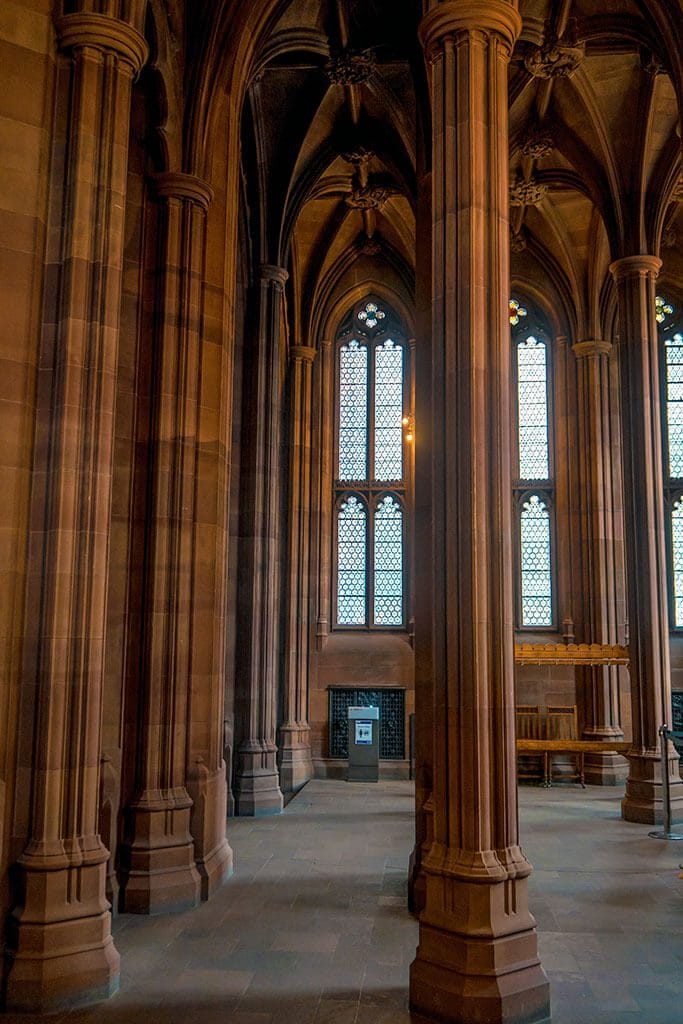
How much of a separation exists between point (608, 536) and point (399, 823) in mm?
8045

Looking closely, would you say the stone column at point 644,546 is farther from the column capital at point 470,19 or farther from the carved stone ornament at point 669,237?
the column capital at point 470,19

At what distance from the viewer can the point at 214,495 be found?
9.58 meters

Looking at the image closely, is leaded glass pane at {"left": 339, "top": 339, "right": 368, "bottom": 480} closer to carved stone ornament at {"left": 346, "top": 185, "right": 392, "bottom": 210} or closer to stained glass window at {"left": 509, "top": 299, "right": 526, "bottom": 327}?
stained glass window at {"left": 509, "top": 299, "right": 526, "bottom": 327}

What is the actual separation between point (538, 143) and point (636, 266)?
2.73 m

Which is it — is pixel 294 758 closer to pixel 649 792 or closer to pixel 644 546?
pixel 649 792

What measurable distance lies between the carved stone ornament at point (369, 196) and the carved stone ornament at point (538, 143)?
9.29 ft

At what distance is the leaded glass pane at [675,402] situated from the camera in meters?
19.5

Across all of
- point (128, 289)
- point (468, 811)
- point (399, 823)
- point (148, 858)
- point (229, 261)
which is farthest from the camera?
point (399, 823)

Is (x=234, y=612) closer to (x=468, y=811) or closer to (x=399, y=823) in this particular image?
(x=399, y=823)

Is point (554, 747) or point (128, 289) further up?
point (128, 289)

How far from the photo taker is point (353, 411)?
20062 mm

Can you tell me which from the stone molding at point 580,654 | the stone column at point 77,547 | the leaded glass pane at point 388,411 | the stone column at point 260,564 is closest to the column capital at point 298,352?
the leaded glass pane at point 388,411

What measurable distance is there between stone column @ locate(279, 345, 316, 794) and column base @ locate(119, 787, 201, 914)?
7.70 metres

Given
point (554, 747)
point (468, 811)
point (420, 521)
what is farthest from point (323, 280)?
point (468, 811)
